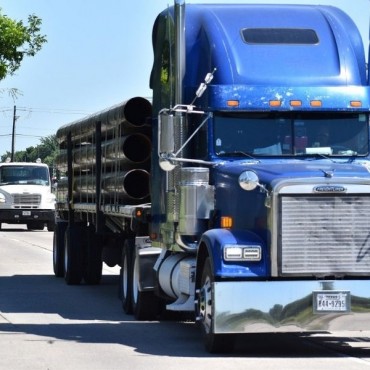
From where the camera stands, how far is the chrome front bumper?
1270 cm

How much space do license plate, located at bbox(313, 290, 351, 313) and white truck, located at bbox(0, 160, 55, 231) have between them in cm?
3551

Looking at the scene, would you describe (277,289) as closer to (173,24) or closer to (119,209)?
(173,24)

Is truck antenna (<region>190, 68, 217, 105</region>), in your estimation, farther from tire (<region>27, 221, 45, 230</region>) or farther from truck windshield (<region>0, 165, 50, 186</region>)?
tire (<region>27, 221, 45, 230</region>)

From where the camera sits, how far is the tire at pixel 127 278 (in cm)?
1764

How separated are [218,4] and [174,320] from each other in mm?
4138

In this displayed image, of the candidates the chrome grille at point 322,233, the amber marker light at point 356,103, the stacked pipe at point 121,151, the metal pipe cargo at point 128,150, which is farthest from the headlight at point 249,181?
the metal pipe cargo at point 128,150

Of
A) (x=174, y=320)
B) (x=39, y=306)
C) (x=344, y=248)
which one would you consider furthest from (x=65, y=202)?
(x=344, y=248)

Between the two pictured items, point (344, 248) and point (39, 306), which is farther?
point (39, 306)

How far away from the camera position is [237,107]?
47.3 feet

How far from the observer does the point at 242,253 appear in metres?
12.9

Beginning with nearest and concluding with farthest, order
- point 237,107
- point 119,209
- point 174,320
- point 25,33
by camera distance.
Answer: point 237,107, point 174,320, point 119,209, point 25,33

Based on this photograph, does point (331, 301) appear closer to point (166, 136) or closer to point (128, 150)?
point (166, 136)

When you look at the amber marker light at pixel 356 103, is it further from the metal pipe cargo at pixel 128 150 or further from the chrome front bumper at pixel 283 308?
the metal pipe cargo at pixel 128 150

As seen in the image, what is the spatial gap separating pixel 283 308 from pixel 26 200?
117ft
